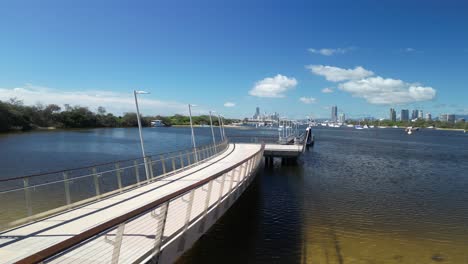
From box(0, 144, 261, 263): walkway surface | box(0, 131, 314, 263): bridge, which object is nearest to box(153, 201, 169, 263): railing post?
box(0, 131, 314, 263): bridge

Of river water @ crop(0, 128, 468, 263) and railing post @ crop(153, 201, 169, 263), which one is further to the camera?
river water @ crop(0, 128, 468, 263)

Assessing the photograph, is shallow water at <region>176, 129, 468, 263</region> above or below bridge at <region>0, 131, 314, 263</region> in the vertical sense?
below

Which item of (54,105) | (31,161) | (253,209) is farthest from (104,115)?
(253,209)

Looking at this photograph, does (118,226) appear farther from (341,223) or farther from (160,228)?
(341,223)

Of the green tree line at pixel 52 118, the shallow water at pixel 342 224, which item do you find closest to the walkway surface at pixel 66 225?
the shallow water at pixel 342 224

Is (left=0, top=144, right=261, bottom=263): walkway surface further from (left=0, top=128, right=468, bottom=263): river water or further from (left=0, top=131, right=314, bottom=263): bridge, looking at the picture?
(left=0, top=128, right=468, bottom=263): river water

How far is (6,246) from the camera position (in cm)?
593

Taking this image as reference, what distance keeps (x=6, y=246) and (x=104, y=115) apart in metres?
168

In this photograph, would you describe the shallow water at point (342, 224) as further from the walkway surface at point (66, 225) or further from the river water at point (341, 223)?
the walkway surface at point (66, 225)

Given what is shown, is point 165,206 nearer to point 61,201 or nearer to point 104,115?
point 61,201

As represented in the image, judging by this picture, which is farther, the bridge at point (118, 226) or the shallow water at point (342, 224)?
the shallow water at point (342, 224)

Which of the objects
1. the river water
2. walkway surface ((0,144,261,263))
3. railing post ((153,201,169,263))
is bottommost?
the river water

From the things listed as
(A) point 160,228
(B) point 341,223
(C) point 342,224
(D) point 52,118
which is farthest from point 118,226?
(D) point 52,118

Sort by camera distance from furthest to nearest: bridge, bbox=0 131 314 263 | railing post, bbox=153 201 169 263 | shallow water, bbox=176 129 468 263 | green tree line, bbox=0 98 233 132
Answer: green tree line, bbox=0 98 233 132
shallow water, bbox=176 129 468 263
railing post, bbox=153 201 169 263
bridge, bbox=0 131 314 263
